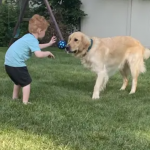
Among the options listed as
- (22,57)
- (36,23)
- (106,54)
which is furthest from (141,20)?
(22,57)

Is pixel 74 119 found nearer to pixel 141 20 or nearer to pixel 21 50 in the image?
pixel 21 50

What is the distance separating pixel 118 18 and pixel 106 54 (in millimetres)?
10629

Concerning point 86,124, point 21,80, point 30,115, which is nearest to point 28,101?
point 21,80

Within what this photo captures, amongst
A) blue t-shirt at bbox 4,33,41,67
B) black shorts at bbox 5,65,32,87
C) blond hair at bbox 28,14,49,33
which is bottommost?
black shorts at bbox 5,65,32,87

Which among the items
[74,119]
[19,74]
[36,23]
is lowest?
[74,119]

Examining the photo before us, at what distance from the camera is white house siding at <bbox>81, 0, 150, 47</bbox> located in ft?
50.5

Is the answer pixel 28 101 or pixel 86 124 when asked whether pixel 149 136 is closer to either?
pixel 86 124

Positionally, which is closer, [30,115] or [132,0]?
[30,115]

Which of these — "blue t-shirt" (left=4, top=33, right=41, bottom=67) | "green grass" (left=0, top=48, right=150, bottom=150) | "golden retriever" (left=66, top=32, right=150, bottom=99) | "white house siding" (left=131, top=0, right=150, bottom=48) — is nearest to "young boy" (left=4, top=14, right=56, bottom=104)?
"blue t-shirt" (left=4, top=33, right=41, bottom=67)

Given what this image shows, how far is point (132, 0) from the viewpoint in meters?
15.4

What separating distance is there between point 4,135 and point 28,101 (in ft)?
5.35

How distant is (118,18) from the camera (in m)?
16.0

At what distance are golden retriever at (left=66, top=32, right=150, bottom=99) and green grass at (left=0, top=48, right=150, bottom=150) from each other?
35 cm

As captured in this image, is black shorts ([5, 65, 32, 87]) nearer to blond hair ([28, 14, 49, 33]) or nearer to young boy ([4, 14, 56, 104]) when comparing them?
young boy ([4, 14, 56, 104])
